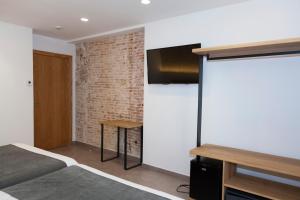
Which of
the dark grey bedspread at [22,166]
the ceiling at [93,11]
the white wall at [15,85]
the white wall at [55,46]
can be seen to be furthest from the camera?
the white wall at [55,46]

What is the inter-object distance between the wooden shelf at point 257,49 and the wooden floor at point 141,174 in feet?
6.22

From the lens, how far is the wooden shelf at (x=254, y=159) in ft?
6.85

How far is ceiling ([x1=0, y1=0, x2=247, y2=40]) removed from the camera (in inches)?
114

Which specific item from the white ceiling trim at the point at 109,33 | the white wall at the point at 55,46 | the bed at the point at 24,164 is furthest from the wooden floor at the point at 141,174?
the white ceiling trim at the point at 109,33

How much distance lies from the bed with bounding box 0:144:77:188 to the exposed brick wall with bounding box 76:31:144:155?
206cm

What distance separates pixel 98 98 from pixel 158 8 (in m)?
2.57

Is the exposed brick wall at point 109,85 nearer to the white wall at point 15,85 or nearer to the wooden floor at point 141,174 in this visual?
the wooden floor at point 141,174

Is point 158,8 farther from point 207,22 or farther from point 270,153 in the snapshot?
point 270,153

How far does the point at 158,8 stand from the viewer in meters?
3.07

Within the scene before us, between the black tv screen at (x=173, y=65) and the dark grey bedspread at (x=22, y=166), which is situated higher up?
the black tv screen at (x=173, y=65)

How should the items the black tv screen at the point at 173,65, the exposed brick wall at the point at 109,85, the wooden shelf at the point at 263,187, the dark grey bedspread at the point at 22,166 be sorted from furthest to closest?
the exposed brick wall at the point at 109,85 < the black tv screen at the point at 173,65 < the wooden shelf at the point at 263,187 < the dark grey bedspread at the point at 22,166

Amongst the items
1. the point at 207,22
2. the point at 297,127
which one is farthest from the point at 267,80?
the point at 207,22

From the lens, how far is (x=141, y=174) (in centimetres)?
362

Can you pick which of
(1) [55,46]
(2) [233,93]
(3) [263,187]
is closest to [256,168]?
(3) [263,187]
